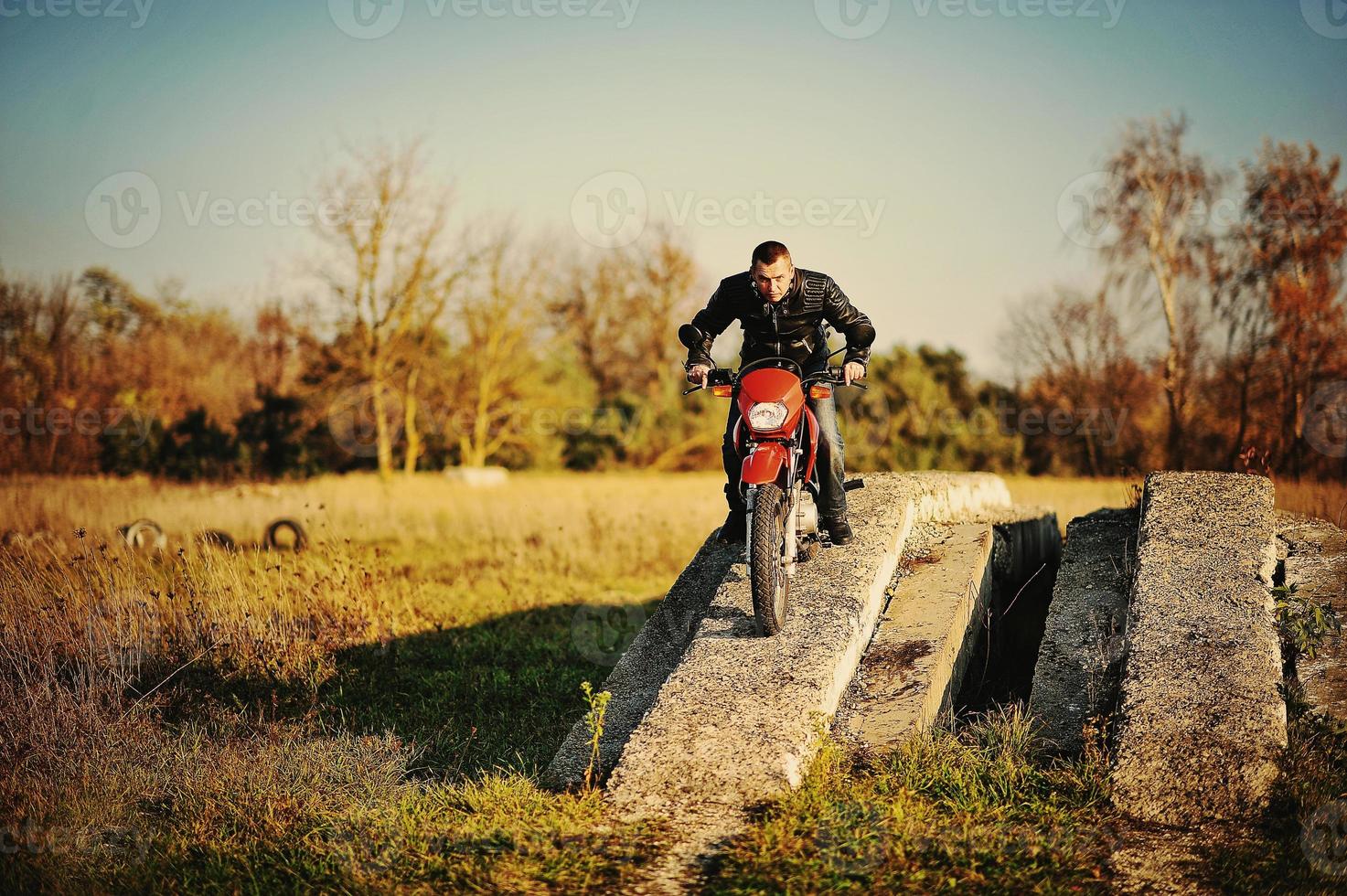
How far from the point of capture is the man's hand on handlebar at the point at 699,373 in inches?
221

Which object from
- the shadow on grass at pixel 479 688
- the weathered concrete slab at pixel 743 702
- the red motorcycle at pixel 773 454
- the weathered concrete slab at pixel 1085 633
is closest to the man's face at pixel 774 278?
the red motorcycle at pixel 773 454

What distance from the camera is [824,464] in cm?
583

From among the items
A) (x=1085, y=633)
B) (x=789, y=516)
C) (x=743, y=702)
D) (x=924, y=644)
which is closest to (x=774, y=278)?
(x=789, y=516)

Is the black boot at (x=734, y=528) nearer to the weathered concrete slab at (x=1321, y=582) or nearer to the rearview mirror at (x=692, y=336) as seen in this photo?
the rearview mirror at (x=692, y=336)

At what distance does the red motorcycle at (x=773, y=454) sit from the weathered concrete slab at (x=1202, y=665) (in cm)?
175

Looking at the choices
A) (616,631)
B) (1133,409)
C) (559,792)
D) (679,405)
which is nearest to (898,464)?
(1133,409)

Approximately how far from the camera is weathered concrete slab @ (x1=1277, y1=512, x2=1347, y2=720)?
490 centimetres

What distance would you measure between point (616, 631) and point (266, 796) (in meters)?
4.83

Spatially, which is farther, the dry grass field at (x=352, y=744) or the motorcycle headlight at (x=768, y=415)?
the motorcycle headlight at (x=768, y=415)

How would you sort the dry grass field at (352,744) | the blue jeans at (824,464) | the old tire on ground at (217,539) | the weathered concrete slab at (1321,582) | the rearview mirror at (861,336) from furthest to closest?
the old tire on ground at (217,539) < the rearview mirror at (861,336) < the blue jeans at (824,464) < the weathered concrete slab at (1321,582) < the dry grass field at (352,744)

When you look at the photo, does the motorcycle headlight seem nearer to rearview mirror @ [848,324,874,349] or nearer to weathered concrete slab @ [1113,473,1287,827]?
rearview mirror @ [848,324,874,349]

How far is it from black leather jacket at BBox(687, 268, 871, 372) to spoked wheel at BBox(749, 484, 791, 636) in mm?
929

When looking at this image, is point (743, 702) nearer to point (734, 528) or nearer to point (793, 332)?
point (734, 528)

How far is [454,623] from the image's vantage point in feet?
30.2
